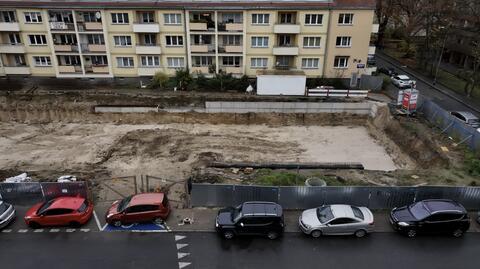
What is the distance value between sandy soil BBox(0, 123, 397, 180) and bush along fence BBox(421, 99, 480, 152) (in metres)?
5.83

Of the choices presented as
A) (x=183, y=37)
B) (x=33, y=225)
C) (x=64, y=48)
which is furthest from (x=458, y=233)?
(x=64, y=48)

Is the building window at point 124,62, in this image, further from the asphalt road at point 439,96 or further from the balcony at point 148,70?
the asphalt road at point 439,96

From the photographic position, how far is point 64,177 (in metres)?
27.0

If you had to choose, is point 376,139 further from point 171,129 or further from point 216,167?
point 171,129

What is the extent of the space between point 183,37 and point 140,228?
28.8 m

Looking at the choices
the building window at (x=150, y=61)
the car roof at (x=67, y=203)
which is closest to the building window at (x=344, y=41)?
the building window at (x=150, y=61)

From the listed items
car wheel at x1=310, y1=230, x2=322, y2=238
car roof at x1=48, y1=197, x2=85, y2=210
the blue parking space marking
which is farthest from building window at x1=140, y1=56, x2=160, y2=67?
car wheel at x1=310, y1=230, x2=322, y2=238

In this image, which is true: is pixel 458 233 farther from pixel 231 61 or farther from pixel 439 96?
pixel 231 61

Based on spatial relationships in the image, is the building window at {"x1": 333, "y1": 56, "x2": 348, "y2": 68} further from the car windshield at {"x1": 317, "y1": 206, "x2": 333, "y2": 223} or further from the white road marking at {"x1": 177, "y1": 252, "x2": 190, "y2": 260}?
the white road marking at {"x1": 177, "y1": 252, "x2": 190, "y2": 260}

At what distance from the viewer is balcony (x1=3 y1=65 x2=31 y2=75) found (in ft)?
152

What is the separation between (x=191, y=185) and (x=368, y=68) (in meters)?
31.8

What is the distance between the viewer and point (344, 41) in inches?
1770

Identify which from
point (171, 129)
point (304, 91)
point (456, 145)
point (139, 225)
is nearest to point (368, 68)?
point (304, 91)

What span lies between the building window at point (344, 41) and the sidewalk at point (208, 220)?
26.7 m
